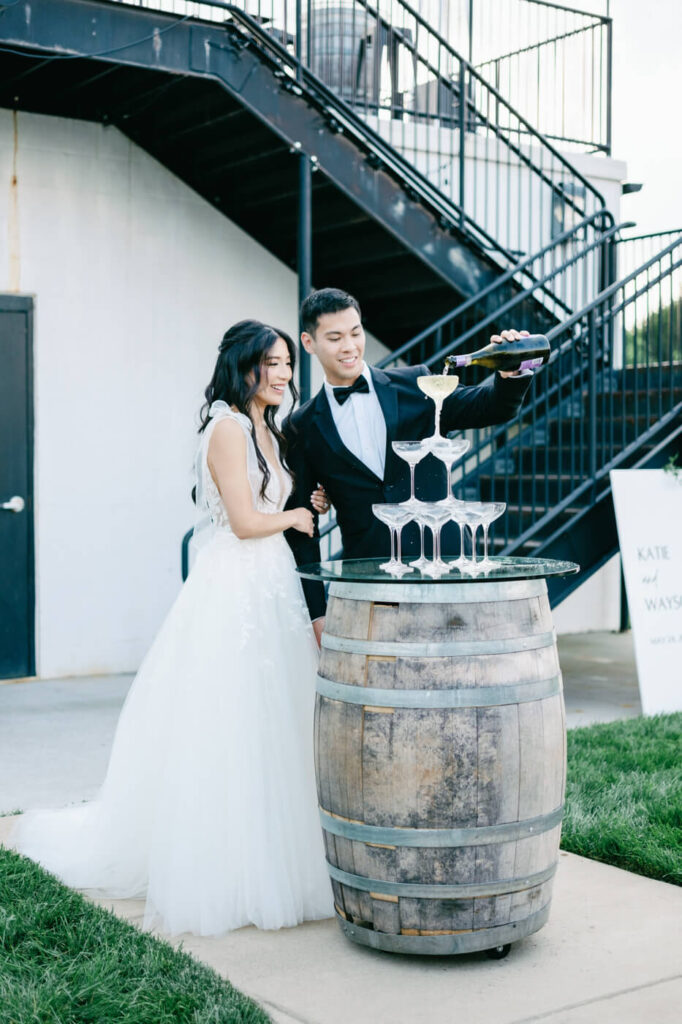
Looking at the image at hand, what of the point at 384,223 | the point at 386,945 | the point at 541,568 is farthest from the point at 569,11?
the point at 386,945

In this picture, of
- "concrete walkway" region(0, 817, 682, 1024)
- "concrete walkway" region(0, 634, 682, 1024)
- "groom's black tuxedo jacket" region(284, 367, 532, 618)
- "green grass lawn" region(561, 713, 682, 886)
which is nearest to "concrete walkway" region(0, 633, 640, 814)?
"green grass lawn" region(561, 713, 682, 886)

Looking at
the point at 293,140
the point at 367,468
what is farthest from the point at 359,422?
the point at 293,140

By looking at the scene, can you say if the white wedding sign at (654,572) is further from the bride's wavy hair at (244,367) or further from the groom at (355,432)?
the bride's wavy hair at (244,367)

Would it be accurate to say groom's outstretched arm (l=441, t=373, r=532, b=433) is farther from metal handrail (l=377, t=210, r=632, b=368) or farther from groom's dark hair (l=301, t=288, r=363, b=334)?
metal handrail (l=377, t=210, r=632, b=368)

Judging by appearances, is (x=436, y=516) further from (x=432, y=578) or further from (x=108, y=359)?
(x=108, y=359)

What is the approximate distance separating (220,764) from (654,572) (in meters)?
3.66

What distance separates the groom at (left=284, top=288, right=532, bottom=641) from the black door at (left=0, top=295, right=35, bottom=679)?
390 centimetres

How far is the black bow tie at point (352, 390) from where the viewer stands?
12.3ft

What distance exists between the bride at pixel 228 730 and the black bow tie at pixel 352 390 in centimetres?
19

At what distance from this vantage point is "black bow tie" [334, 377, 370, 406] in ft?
12.3

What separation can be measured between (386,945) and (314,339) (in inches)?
72.0

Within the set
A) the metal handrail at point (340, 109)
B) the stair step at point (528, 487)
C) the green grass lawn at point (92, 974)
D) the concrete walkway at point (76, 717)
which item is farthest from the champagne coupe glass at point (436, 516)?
the metal handrail at point (340, 109)

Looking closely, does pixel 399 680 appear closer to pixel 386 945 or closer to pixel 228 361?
pixel 386 945

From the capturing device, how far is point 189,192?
25.8 ft
